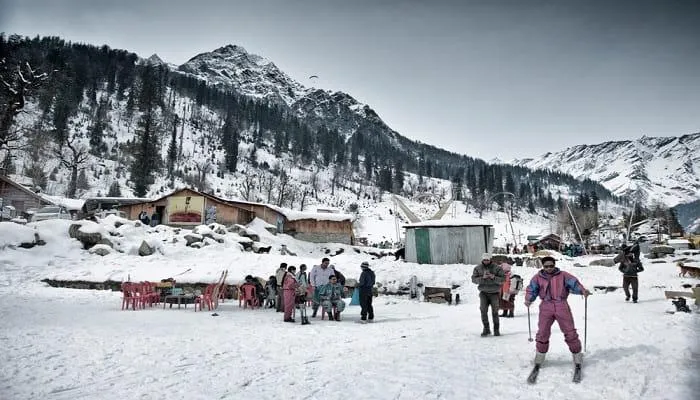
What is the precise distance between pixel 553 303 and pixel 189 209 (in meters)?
30.2

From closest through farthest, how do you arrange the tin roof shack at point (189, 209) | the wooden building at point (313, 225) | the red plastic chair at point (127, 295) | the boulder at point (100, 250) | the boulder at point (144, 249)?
1. the red plastic chair at point (127, 295)
2. the boulder at point (100, 250)
3. the boulder at point (144, 249)
4. the tin roof shack at point (189, 209)
5. the wooden building at point (313, 225)

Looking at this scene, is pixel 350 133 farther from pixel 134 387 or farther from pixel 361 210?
pixel 134 387

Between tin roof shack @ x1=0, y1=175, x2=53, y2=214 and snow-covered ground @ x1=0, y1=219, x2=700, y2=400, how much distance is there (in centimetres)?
2915

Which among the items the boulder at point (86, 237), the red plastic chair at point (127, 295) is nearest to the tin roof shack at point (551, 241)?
the boulder at point (86, 237)

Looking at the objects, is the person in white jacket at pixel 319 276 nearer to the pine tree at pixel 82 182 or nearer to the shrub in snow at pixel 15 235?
the shrub in snow at pixel 15 235

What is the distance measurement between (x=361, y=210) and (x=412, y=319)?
7386cm

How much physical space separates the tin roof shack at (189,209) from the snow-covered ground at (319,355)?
63.3ft

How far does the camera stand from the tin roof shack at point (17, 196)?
34344 mm

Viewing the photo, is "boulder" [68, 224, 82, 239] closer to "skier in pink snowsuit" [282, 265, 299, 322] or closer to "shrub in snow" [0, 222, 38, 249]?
"shrub in snow" [0, 222, 38, 249]

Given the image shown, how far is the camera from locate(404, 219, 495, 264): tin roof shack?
22.0 metres

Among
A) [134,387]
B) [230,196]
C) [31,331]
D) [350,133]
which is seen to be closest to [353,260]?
[31,331]

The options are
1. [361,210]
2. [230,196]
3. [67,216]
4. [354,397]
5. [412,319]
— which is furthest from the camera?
[361,210]

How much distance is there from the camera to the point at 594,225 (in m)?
73.9

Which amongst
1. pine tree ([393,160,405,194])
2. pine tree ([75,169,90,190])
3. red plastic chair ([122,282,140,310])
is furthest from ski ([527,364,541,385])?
pine tree ([393,160,405,194])
